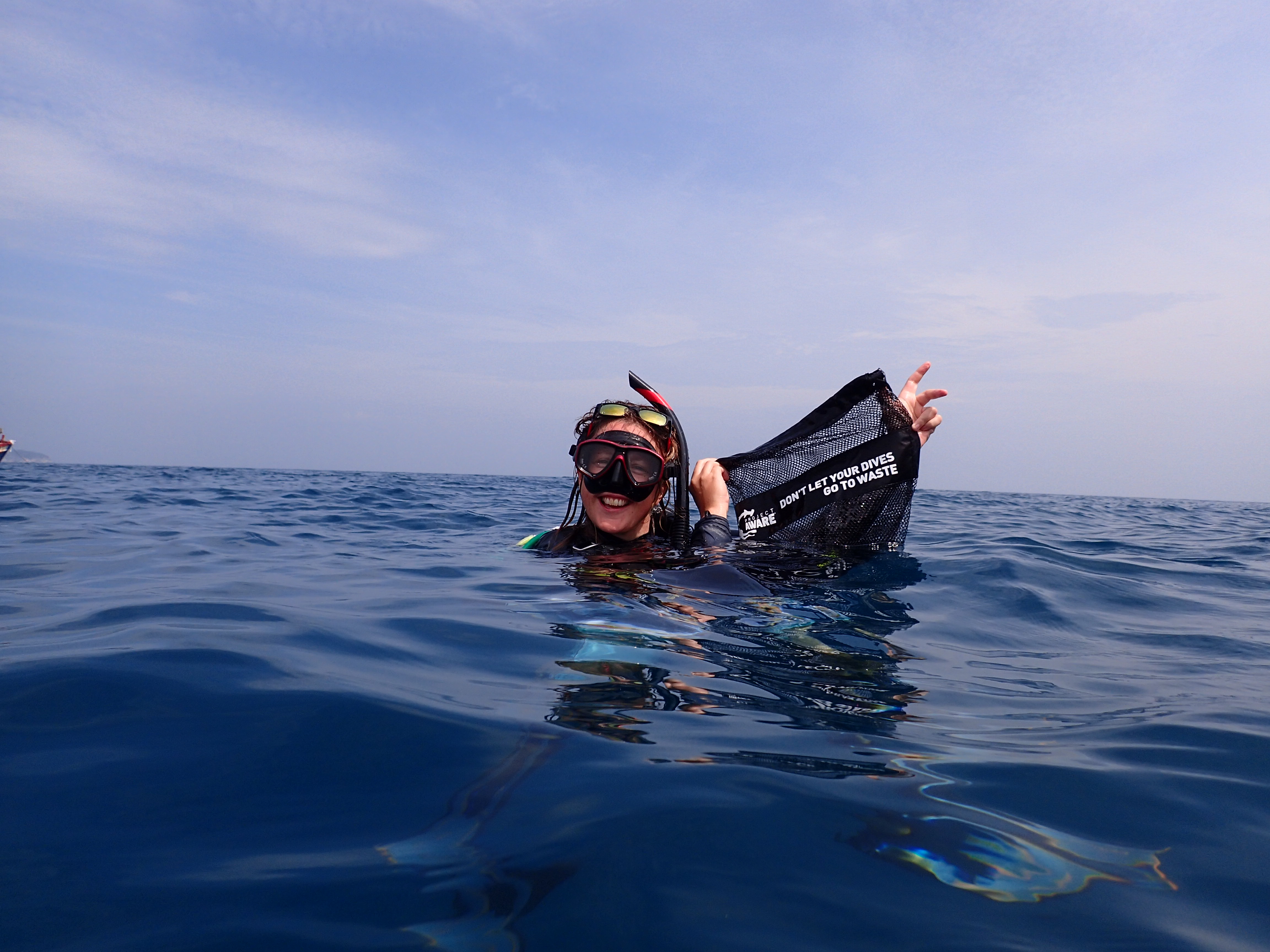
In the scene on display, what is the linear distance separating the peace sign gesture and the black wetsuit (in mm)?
1299

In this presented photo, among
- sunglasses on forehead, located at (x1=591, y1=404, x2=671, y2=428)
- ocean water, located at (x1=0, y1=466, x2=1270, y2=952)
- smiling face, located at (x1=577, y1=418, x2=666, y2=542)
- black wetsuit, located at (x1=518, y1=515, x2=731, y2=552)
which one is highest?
sunglasses on forehead, located at (x1=591, y1=404, x2=671, y2=428)

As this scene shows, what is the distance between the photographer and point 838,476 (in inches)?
180

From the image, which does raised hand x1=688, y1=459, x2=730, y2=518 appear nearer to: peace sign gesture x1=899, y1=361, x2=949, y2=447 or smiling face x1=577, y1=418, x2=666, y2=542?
smiling face x1=577, y1=418, x2=666, y2=542

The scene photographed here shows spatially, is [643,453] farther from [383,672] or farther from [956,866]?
[956,866]

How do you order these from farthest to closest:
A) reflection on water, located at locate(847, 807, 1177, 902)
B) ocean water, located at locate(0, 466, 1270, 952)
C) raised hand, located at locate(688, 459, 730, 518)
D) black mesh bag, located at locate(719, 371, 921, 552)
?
raised hand, located at locate(688, 459, 730, 518), black mesh bag, located at locate(719, 371, 921, 552), reflection on water, located at locate(847, 807, 1177, 902), ocean water, located at locate(0, 466, 1270, 952)

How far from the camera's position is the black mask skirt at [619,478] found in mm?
4023

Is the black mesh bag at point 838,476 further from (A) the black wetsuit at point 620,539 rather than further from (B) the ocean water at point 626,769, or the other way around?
(B) the ocean water at point 626,769

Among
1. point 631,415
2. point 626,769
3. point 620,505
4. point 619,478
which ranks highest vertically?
point 631,415

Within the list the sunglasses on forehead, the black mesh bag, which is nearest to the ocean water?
the black mesh bag

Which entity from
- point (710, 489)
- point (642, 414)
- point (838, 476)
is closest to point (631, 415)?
point (642, 414)

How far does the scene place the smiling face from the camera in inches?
166

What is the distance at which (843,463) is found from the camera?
4551 mm

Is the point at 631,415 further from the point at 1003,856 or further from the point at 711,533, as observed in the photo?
the point at 1003,856

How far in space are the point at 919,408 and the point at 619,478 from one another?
1.91 metres
